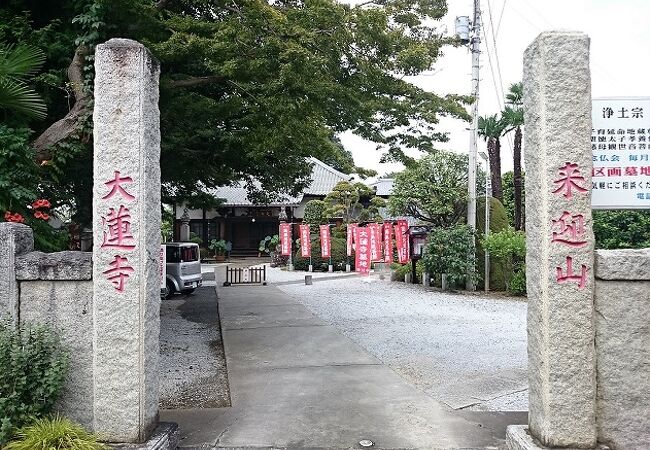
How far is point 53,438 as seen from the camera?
12.2 feet

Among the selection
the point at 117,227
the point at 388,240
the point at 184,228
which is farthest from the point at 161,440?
the point at 184,228

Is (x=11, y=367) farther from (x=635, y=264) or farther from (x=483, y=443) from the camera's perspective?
(x=635, y=264)

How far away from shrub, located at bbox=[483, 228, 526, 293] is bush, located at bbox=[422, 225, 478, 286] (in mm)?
634

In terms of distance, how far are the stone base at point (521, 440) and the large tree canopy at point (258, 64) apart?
179 inches

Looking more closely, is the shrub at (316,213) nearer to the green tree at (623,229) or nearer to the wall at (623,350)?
the green tree at (623,229)

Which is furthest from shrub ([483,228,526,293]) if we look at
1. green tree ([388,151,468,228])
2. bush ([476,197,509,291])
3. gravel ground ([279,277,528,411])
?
green tree ([388,151,468,228])

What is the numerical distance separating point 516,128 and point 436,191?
27.6 ft

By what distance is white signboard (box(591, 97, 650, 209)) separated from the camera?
4277mm

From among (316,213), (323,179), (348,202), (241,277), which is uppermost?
(323,179)

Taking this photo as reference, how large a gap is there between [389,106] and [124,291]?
5.16 m

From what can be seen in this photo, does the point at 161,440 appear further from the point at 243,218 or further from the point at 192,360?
the point at 243,218

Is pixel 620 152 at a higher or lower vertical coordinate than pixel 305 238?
higher

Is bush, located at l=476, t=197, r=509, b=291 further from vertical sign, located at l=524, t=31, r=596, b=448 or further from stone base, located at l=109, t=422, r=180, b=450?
stone base, located at l=109, t=422, r=180, b=450

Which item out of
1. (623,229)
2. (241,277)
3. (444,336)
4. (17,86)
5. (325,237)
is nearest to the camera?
(17,86)
